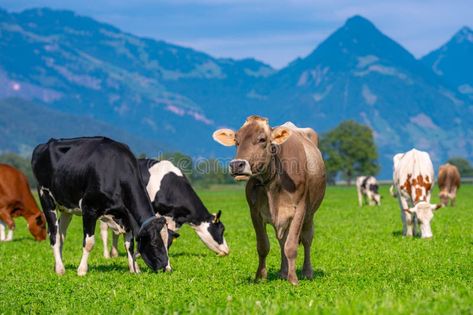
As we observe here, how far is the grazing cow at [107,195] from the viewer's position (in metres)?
14.8

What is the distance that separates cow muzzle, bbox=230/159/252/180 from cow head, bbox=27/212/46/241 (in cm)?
1650

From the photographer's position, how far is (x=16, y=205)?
26.9m

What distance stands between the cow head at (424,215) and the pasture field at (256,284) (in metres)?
0.63

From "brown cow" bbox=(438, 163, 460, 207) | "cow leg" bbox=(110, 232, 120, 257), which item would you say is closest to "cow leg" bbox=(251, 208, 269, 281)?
"cow leg" bbox=(110, 232, 120, 257)

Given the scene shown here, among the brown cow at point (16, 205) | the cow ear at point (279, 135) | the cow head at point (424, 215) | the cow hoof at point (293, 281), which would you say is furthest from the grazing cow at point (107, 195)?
the brown cow at point (16, 205)

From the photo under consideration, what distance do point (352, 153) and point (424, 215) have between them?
485 feet

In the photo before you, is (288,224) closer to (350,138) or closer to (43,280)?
(43,280)

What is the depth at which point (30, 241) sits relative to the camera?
26.2m

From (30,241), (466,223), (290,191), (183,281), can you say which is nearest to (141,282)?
(183,281)

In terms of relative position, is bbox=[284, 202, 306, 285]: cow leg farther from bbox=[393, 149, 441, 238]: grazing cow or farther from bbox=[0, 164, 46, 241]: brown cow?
bbox=[0, 164, 46, 241]: brown cow

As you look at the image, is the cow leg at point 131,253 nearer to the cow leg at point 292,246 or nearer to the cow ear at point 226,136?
the cow ear at point 226,136

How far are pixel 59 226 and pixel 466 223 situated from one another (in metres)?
15.3

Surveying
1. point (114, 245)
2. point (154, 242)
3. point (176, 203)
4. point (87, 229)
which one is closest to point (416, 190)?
point (176, 203)

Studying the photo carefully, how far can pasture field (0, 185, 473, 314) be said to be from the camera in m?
9.25
